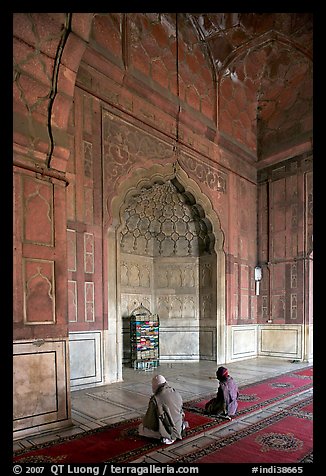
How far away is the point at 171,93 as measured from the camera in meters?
8.16

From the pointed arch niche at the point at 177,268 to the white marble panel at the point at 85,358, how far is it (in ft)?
7.80

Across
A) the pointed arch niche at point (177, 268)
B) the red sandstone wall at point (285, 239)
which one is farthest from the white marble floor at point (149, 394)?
the red sandstone wall at point (285, 239)

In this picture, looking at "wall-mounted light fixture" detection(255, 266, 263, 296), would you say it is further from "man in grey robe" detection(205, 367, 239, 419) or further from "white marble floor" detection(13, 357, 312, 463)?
"man in grey robe" detection(205, 367, 239, 419)

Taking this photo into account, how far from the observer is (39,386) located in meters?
3.87

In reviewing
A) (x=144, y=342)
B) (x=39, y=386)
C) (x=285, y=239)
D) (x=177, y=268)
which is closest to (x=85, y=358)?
(x=39, y=386)

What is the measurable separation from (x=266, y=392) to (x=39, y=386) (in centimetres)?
→ 389

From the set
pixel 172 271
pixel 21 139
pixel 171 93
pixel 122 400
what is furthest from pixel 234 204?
pixel 21 139

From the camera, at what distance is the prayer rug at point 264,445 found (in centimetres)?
330

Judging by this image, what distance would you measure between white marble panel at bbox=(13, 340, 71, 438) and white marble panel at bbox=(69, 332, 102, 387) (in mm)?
1736

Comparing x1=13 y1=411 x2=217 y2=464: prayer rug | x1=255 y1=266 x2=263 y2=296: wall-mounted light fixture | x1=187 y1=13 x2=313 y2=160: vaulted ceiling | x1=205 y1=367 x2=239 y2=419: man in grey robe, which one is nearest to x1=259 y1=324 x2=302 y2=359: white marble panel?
x1=255 y1=266 x2=263 y2=296: wall-mounted light fixture

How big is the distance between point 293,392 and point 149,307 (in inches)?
184
